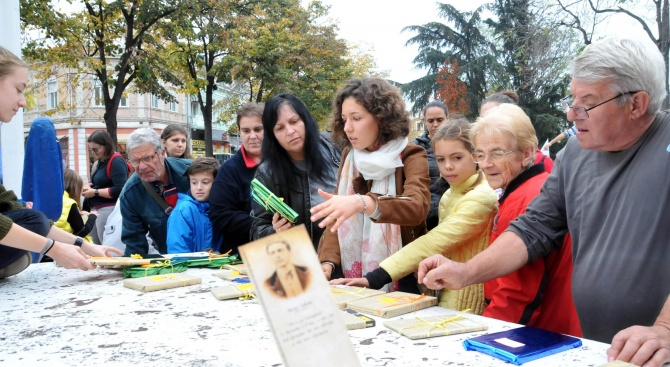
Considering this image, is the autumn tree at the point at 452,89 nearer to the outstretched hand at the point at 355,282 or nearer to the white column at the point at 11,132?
the white column at the point at 11,132

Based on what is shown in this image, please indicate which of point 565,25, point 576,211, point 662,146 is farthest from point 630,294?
point 565,25

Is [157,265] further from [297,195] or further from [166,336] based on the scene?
[166,336]

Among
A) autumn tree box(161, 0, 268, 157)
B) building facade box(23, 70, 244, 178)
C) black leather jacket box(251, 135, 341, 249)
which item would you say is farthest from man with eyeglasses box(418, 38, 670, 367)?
building facade box(23, 70, 244, 178)

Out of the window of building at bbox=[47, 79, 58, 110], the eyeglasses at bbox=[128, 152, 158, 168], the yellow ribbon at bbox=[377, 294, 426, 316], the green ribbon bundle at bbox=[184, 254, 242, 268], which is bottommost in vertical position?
the green ribbon bundle at bbox=[184, 254, 242, 268]

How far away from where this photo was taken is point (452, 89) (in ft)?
79.6

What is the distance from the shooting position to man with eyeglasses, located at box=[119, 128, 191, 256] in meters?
3.42

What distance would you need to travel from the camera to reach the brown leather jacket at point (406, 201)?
6.84 feet

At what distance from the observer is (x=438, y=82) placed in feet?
81.8

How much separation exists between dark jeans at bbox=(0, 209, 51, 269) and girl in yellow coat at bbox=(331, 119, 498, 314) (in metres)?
1.38

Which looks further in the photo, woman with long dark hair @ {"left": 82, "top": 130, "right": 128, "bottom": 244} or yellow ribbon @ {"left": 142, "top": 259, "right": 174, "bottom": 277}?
woman with long dark hair @ {"left": 82, "top": 130, "right": 128, "bottom": 244}

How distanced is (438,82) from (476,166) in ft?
76.5

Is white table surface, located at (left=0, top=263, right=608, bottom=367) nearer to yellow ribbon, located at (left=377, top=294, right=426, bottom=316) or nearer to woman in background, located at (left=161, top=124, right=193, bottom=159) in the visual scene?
yellow ribbon, located at (left=377, top=294, right=426, bottom=316)

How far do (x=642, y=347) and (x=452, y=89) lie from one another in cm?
2402

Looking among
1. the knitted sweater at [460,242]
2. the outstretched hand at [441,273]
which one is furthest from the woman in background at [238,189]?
the outstretched hand at [441,273]
